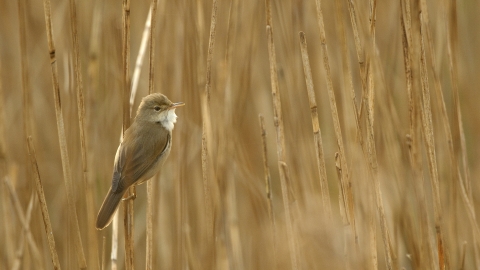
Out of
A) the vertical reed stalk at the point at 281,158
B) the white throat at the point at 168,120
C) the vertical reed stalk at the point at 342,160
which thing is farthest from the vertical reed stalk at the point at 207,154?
the white throat at the point at 168,120

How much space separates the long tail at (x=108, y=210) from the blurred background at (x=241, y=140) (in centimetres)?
7

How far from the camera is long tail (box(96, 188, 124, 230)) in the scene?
8.15 feet

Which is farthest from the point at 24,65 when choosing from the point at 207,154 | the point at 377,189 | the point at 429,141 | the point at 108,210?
the point at 429,141

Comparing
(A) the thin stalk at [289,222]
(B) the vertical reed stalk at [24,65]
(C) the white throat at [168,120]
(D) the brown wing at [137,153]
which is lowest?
(A) the thin stalk at [289,222]

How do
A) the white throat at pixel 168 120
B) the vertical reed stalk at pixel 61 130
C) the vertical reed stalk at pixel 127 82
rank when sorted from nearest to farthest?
the vertical reed stalk at pixel 61 130
the vertical reed stalk at pixel 127 82
the white throat at pixel 168 120

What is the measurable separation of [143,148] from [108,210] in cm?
52

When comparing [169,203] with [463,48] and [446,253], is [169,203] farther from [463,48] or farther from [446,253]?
[463,48]

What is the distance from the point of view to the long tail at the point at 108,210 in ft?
8.15

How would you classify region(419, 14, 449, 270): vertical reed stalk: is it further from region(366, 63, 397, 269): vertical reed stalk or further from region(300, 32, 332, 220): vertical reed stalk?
region(300, 32, 332, 220): vertical reed stalk

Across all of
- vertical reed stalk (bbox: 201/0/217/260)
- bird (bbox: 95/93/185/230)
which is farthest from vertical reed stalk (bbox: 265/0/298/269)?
bird (bbox: 95/93/185/230)

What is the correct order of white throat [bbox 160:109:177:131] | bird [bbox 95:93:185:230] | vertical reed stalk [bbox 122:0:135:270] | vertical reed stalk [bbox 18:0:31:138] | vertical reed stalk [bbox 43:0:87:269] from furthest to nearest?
white throat [bbox 160:109:177:131], bird [bbox 95:93:185:230], vertical reed stalk [bbox 18:0:31:138], vertical reed stalk [bbox 122:0:135:270], vertical reed stalk [bbox 43:0:87:269]

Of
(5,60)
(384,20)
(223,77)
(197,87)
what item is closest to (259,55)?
(384,20)

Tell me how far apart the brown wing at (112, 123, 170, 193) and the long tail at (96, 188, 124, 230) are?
0.06 metres

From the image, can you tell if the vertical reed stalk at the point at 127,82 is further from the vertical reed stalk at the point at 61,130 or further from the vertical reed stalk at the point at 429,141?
the vertical reed stalk at the point at 429,141
